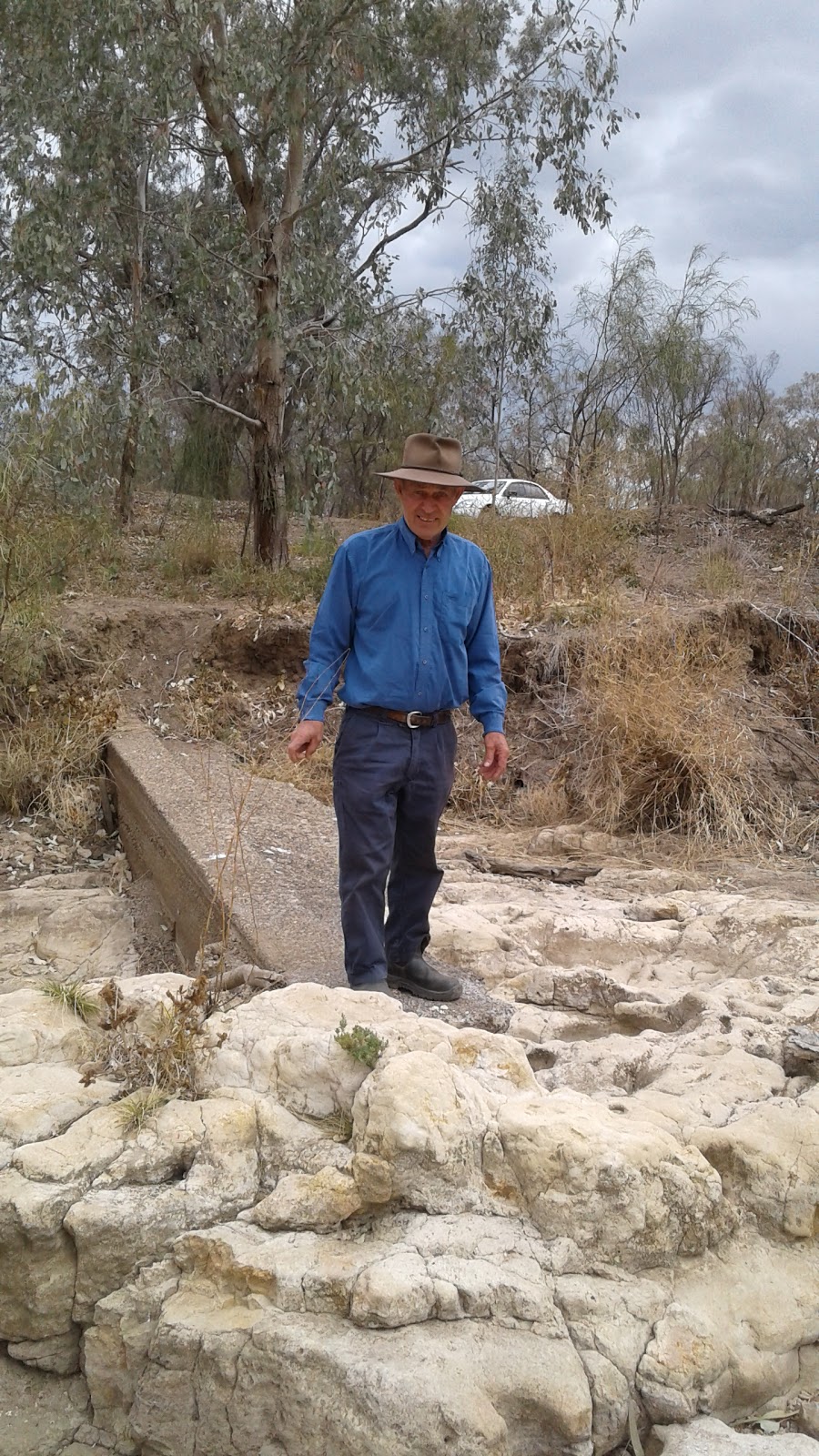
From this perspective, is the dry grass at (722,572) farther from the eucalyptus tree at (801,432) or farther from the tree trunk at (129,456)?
the eucalyptus tree at (801,432)

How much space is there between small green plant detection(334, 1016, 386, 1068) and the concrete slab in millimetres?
742

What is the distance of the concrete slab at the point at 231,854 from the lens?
3936 millimetres

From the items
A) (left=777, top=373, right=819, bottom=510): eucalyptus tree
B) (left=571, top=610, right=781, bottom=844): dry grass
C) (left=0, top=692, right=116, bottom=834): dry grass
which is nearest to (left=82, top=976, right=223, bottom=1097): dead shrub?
(left=571, top=610, right=781, bottom=844): dry grass

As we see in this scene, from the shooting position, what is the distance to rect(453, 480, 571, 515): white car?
9.70 meters

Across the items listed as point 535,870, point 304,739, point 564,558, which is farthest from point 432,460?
point 564,558

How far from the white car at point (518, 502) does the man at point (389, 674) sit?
3.98 meters

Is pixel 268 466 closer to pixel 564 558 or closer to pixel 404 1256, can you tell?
pixel 564 558

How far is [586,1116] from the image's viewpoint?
2.41m

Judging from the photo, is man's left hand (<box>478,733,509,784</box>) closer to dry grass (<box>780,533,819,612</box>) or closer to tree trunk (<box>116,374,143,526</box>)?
dry grass (<box>780,533,819,612</box>)

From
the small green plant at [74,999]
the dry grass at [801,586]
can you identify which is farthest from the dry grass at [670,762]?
the small green plant at [74,999]

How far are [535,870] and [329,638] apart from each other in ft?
8.68

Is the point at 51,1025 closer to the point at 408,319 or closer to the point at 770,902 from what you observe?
the point at 770,902

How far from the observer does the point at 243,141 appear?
10711 mm

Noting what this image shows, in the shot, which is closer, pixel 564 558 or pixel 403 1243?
pixel 403 1243
